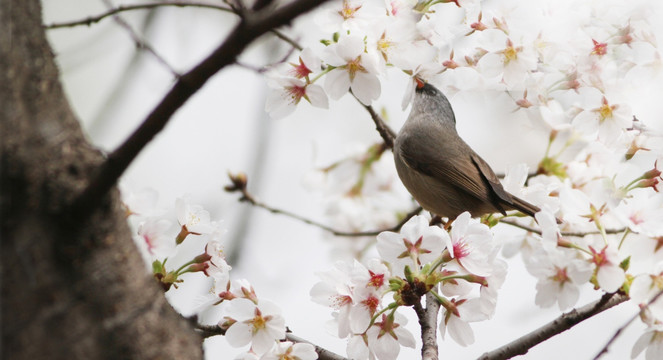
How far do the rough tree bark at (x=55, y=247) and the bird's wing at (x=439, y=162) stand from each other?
2.44 m

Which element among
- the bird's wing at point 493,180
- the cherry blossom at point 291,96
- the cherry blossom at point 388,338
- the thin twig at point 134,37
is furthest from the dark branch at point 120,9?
the bird's wing at point 493,180

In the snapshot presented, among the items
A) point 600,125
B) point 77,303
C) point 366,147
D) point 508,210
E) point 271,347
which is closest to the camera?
point 77,303

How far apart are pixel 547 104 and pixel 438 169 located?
86cm

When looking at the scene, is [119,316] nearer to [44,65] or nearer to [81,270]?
[81,270]

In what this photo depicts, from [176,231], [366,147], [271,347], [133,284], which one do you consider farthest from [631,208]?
[366,147]

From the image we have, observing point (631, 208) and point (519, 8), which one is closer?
point (631, 208)

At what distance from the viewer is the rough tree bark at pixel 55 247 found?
3.77ft

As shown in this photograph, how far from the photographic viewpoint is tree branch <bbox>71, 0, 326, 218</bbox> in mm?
1164

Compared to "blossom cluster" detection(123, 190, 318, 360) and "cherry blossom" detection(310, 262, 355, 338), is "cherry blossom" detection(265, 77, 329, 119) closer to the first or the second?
"blossom cluster" detection(123, 190, 318, 360)

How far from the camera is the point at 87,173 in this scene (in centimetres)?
126

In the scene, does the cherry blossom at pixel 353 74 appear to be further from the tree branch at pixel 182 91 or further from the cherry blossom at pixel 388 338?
the tree branch at pixel 182 91

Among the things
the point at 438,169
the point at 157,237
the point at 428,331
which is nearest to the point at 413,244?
the point at 428,331

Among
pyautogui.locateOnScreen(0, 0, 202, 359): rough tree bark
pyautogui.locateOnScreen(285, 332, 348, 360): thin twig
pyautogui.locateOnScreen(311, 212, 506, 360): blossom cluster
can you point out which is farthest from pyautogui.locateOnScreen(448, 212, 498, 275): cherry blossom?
pyautogui.locateOnScreen(0, 0, 202, 359): rough tree bark

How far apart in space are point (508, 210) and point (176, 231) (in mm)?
1562
